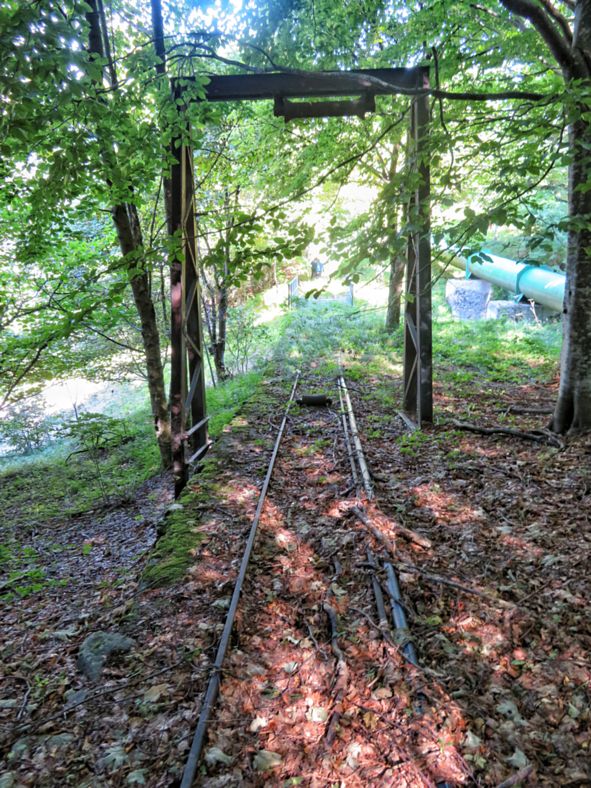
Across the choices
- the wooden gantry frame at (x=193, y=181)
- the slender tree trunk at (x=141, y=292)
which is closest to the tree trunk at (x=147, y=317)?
the slender tree trunk at (x=141, y=292)

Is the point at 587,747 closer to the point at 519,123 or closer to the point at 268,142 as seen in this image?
the point at 519,123

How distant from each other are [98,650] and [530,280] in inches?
632

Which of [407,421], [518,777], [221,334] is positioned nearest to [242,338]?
[221,334]

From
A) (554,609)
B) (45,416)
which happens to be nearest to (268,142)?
(554,609)

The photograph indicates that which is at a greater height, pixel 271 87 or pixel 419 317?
pixel 271 87

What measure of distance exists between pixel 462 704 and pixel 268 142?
11180 mm

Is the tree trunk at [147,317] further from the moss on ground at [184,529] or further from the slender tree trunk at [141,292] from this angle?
the moss on ground at [184,529]

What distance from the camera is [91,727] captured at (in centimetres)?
267

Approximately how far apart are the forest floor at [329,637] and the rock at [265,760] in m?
0.01

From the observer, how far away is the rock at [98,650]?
3.18 metres

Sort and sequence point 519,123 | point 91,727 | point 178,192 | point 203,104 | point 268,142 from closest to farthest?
point 91,727 → point 519,123 → point 203,104 → point 178,192 → point 268,142

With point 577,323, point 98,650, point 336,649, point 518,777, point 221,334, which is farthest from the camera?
point 221,334

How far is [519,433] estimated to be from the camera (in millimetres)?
6730

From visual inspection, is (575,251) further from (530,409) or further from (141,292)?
(141,292)
